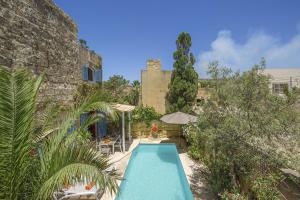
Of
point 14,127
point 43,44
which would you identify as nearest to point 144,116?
point 43,44

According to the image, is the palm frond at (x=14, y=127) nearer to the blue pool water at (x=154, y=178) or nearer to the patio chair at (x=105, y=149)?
the blue pool water at (x=154, y=178)

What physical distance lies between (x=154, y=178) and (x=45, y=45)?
8.55 m

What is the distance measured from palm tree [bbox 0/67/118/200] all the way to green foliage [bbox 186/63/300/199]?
438 cm

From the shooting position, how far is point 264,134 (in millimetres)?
6051

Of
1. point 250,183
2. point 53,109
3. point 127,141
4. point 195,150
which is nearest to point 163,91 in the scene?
point 127,141

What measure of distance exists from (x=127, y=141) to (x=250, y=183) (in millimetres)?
11832

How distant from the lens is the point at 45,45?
9836mm

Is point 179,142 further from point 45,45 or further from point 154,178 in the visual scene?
point 45,45

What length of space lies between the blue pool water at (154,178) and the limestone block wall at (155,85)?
928 centimetres

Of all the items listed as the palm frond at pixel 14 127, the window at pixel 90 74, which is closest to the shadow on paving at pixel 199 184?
the palm frond at pixel 14 127

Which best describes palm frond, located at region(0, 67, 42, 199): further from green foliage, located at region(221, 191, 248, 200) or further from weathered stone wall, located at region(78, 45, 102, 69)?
weathered stone wall, located at region(78, 45, 102, 69)

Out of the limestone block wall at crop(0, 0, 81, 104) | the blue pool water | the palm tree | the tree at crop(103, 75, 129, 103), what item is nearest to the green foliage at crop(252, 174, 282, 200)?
the blue pool water

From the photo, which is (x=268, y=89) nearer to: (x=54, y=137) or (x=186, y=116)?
(x=54, y=137)

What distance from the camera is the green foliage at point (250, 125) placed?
5844 mm
